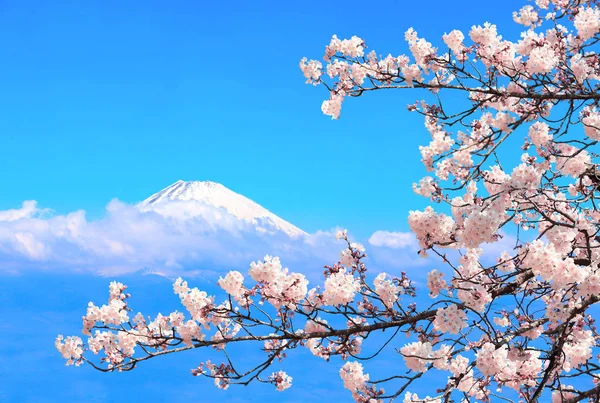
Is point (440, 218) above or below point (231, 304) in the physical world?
above

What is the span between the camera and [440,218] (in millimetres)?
5473

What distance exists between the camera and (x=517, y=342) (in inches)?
213

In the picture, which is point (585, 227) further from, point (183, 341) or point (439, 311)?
point (183, 341)

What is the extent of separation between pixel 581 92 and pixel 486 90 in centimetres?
95

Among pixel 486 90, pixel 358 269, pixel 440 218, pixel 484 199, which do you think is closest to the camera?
pixel 484 199

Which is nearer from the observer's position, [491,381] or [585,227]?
[585,227]

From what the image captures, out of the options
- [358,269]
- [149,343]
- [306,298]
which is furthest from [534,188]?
[149,343]

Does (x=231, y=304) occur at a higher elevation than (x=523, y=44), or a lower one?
lower

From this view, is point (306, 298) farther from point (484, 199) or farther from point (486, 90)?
point (486, 90)

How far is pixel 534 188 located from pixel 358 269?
6.32ft

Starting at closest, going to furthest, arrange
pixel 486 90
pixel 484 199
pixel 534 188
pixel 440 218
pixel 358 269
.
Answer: pixel 534 188 < pixel 484 199 < pixel 440 218 < pixel 358 269 < pixel 486 90

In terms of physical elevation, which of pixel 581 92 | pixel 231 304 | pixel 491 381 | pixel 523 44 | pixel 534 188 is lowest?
pixel 491 381

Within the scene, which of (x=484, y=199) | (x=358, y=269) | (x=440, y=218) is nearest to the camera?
(x=484, y=199)

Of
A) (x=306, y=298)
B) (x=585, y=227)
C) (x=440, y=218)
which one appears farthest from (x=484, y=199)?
(x=306, y=298)
